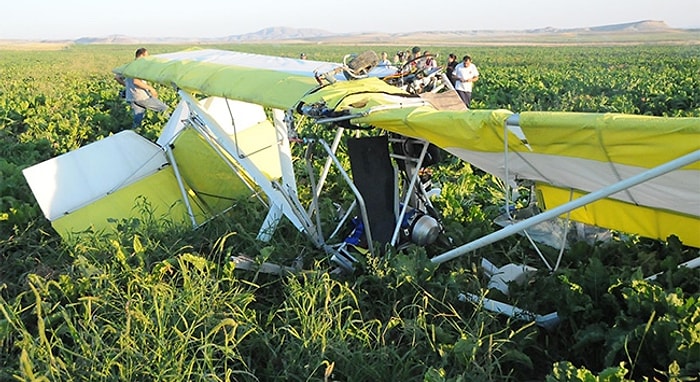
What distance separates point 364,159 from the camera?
4566 millimetres

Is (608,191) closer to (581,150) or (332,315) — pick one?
(581,150)

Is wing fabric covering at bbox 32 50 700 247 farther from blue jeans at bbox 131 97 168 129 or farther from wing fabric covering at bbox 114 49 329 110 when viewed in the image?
blue jeans at bbox 131 97 168 129

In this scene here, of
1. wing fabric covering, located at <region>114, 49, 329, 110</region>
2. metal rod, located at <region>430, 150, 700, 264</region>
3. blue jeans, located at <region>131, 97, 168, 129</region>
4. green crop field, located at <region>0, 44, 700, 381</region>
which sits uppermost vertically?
wing fabric covering, located at <region>114, 49, 329, 110</region>

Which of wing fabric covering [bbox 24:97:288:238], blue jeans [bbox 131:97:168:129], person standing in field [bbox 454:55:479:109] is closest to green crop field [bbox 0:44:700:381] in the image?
wing fabric covering [bbox 24:97:288:238]

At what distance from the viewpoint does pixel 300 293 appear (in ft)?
12.6

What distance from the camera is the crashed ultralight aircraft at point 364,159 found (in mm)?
3180

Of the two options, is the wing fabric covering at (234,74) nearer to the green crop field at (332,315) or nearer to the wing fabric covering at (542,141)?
the wing fabric covering at (542,141)

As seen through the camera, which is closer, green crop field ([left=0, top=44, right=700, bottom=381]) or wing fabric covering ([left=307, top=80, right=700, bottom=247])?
wing fabric covering ([left=307, top=80, right=700, bottom=247])

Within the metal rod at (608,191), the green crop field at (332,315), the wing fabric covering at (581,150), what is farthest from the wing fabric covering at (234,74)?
the metal rod at (608,191)

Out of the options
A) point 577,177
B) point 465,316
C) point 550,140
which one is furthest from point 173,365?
point 577,177

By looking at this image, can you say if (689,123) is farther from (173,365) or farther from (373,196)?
(173,365)

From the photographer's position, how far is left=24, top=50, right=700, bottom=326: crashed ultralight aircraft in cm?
318

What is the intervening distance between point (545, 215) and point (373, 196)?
5.19 ft

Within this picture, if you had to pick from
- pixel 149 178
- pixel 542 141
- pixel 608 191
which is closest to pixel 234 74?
pixel 149 178
